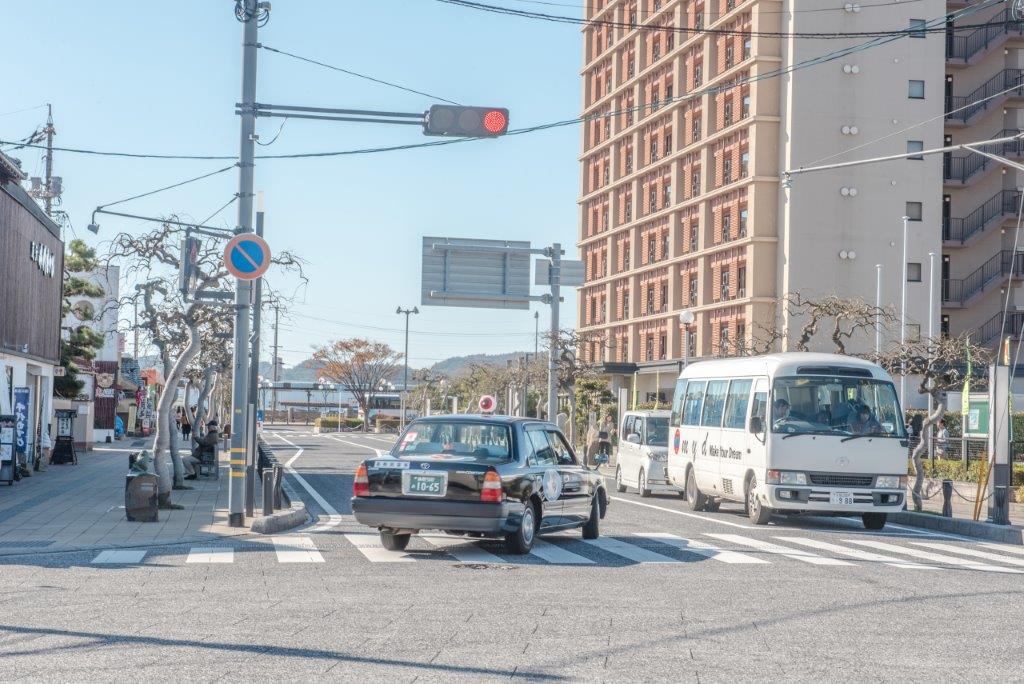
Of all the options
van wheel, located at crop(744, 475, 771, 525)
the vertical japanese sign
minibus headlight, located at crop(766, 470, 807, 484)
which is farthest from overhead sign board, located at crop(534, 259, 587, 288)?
minibus headlight, located at crop(766, 470, 807, 484)

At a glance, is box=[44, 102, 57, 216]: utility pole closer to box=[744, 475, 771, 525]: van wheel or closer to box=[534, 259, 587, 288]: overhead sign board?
box=[534, 259, 587, 288]: overhead sign board

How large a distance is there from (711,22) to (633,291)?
674 inches

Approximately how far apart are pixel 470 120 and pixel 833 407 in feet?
25.3

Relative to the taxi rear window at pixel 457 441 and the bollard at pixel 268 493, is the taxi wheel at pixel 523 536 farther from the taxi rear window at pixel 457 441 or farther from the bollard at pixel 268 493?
the bollard at pixel 268 493

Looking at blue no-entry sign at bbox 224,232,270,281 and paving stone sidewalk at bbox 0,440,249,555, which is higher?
blue no-entry sign at bbox 224,232,270,281

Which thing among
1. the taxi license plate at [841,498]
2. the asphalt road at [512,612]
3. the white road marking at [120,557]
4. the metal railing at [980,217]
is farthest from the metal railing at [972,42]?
the white road marking at [120,557]

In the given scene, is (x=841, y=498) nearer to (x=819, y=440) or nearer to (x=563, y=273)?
(x=819, y=440)

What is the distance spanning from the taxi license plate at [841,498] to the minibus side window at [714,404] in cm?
318

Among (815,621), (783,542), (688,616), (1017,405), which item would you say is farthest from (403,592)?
(1017,405)

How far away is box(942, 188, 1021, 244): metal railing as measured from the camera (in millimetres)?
61625

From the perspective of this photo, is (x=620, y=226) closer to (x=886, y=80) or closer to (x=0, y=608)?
(x=886, y=80)

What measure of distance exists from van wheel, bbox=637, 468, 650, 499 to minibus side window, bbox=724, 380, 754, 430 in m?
6.85

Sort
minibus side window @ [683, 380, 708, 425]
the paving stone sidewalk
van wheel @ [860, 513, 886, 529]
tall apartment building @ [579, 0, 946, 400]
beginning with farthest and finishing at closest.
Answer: tall apartment building @ [579, 0, 946, 400], minibus side window @ [683, 380, 708, 425], van wheel @ [860, 513, 886, 529], the paving stone sidewalk

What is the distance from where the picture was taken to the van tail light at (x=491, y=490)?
46.1 ft
